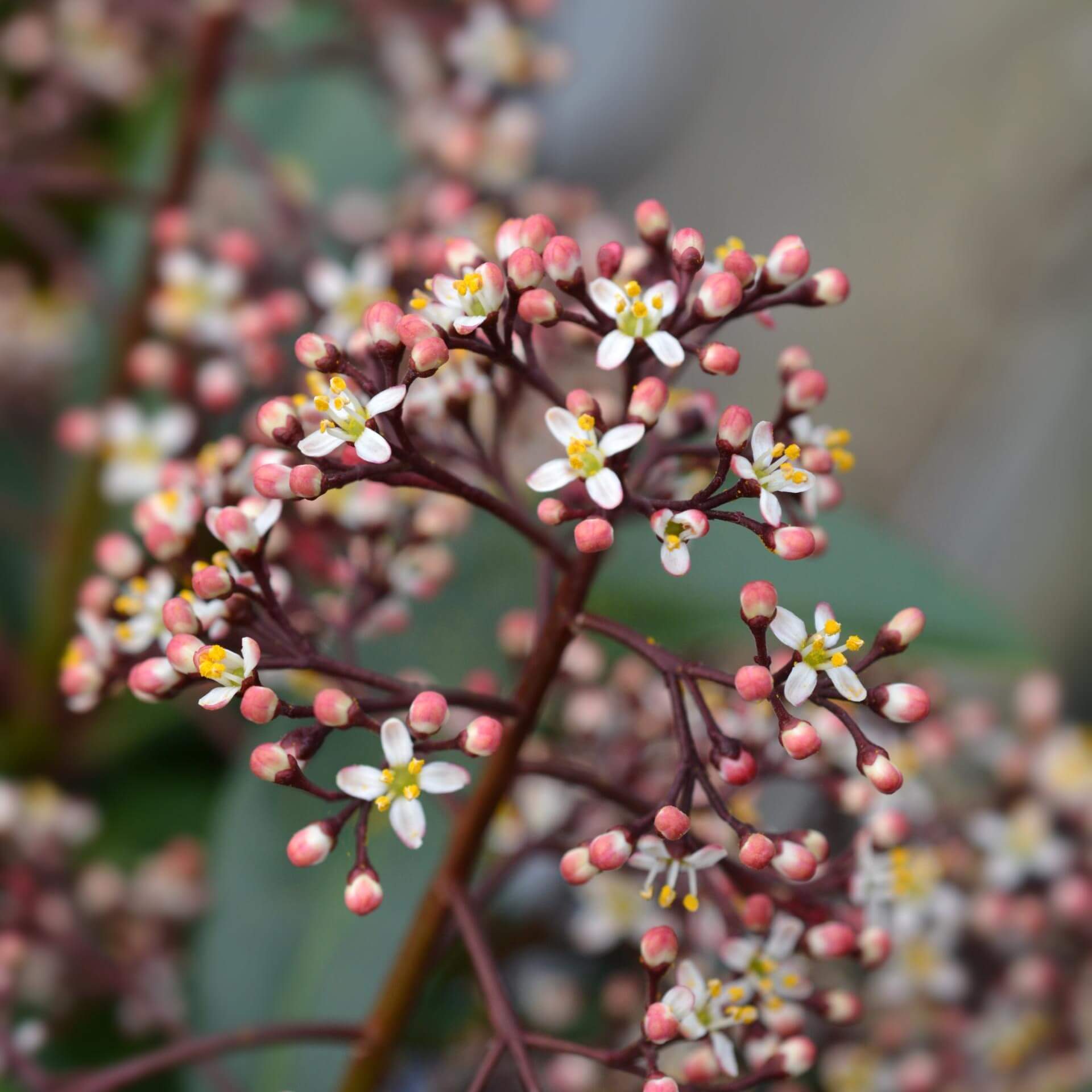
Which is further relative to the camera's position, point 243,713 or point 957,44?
point 957,44

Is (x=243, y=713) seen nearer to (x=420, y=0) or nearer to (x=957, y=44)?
(x=420, y=0)

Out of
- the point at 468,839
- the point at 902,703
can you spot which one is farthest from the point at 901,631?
the point at 468,839

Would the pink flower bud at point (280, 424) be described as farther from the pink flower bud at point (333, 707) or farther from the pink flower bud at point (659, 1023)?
the pink flower bud at point (659, 1023)

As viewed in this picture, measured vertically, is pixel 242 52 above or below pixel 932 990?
above

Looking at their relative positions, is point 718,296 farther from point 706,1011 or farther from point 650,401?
point 706,1011

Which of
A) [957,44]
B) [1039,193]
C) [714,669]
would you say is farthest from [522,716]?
[957,44]

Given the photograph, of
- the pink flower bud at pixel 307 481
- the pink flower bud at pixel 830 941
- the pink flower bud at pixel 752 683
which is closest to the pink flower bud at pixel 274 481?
the pink flower bud at pixel 307 481

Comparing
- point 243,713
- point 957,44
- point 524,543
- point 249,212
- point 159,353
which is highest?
point 957,44
